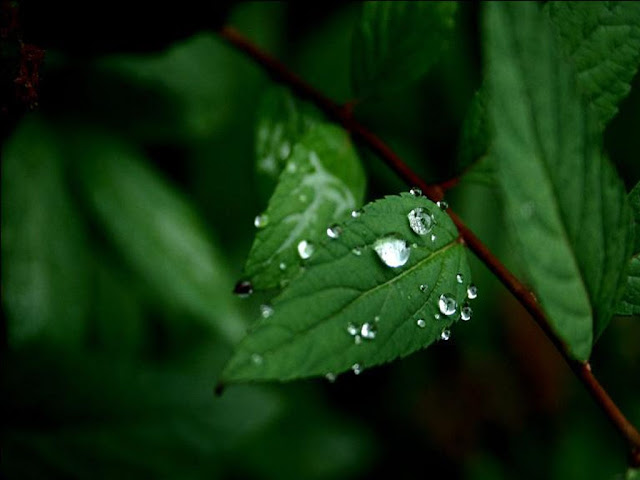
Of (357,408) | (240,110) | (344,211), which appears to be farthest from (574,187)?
(357,408)

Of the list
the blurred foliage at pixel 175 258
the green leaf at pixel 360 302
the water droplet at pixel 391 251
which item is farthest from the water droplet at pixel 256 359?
the blurred foliage at pixel 175 258

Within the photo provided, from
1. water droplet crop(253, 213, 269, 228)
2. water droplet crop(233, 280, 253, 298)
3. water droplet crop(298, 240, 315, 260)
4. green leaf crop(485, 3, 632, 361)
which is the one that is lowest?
water droplet crop(233, 280, 253, 298)

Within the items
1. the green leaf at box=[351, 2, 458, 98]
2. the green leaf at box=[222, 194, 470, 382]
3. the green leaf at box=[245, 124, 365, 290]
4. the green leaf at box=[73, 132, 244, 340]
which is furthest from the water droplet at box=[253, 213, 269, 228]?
the green leaf at box=[73, 132, 244, 340]

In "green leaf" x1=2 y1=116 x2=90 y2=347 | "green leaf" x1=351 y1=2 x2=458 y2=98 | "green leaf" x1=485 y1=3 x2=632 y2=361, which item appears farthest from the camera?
"green leaf" x1=2 y1=116 x2=90 y2=347

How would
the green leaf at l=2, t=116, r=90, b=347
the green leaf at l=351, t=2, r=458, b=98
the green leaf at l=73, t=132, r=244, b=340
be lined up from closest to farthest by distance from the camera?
the green leaf at l=351, t=2, r=458, b=98 < the green leaf at l=2, t=116, r=90, b=347 < the green leaf at l=73, t=132, r=244, b=340

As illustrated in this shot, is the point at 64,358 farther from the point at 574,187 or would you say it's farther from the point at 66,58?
the point at 574,187

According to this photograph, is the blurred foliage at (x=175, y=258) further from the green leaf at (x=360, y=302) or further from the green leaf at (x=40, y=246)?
the green leaf at (x=360, y=302)

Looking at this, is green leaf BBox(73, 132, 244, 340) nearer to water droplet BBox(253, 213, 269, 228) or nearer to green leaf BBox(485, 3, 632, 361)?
water droplet BBox(253, 213, 269, 228)
